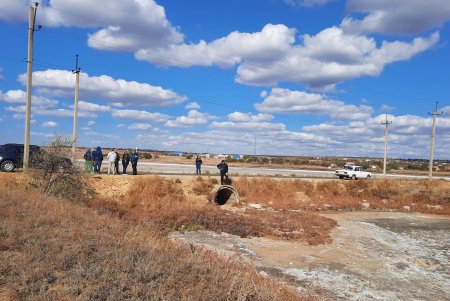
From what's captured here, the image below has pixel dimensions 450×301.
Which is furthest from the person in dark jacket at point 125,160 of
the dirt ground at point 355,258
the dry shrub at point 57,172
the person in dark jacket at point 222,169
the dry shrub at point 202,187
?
the dry shrub at point 57,172

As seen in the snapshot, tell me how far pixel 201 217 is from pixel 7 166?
1222cm

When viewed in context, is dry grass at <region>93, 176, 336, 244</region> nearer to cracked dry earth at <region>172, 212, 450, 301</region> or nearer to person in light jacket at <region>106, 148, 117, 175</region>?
cracked dry earth at <region>172, 212, 450, 301</region>

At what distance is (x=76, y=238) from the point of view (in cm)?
843

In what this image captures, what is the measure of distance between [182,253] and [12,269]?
3.46 m

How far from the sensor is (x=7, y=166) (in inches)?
966

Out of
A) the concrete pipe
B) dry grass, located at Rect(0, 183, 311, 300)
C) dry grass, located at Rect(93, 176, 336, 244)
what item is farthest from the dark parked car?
dry grass, located at Rect(0, 183, 311, 300)

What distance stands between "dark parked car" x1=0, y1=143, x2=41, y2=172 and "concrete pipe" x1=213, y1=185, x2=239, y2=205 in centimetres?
1224

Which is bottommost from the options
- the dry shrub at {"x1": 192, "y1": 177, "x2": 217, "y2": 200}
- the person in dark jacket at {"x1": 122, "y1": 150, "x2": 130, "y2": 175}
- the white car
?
the dry shrub at {"x1": 192, "y1": 177, "x2": 217, "y2": 200}

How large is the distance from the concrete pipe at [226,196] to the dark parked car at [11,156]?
12240mm

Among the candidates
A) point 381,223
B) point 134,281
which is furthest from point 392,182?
point 134,281

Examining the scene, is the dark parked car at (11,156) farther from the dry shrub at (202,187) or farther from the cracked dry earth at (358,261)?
the cracked dry earth at (358,261)

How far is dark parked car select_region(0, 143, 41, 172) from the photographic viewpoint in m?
24.5

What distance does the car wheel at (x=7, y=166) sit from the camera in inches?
962

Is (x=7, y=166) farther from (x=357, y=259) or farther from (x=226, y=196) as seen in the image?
(x=357, y=259)
